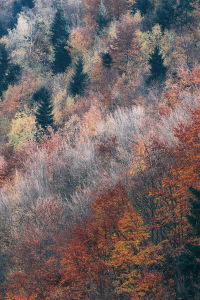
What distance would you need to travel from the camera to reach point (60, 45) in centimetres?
4984

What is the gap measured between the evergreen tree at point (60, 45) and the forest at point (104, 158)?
208 millimetres

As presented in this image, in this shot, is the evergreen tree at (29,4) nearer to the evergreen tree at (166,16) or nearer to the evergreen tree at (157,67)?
the evergreen tree at (166,16)

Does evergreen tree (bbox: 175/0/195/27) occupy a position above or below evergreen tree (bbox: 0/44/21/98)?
below

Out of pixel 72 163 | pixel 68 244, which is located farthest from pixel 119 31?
pixel 68 244

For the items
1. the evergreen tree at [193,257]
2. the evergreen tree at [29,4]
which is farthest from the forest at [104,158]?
the evergreen tree at [29,4]

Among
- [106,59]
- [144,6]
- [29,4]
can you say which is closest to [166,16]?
[144,6]

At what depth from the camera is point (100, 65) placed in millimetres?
45750

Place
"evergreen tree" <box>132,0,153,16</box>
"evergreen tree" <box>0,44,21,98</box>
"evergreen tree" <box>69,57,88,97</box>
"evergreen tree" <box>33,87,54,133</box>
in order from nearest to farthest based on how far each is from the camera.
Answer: "evergreen tree" <box>33,87,54,133</box>, "evergreen tree" <box>69,57,88,97</box>, "evergreen tree" <box>132,0,153,16</box>, "evergreen tree" <box>0,44,21,98</box>

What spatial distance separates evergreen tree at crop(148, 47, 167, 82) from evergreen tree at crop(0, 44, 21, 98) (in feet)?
81.4

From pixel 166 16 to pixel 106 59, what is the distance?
10.6 meters

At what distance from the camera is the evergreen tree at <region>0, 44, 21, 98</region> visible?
52.2 meters

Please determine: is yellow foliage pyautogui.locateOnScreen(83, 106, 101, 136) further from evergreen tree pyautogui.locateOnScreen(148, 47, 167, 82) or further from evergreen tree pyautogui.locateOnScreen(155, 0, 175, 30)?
evergreen tree pyautogui.locateOnScreen(155, 0, 175, 30)

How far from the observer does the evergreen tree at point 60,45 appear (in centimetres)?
4947

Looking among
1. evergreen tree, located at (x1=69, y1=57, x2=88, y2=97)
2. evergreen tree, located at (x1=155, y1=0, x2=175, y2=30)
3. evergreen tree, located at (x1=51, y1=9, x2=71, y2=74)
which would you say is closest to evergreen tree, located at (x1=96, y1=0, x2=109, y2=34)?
evergreen tree, located at (x1=51, y1=9, x2=71, y2=74)
